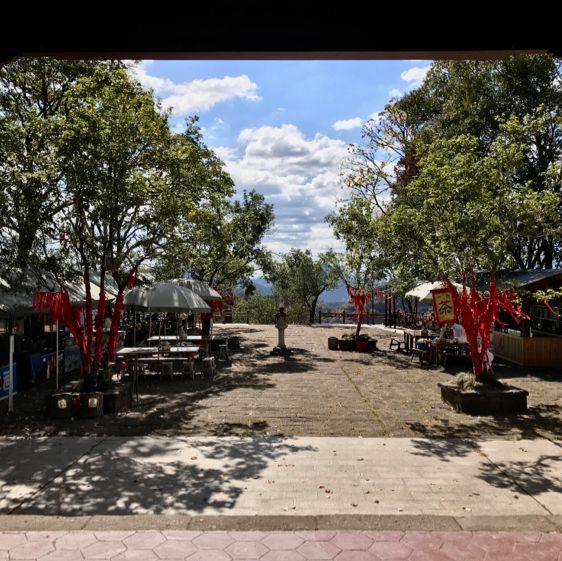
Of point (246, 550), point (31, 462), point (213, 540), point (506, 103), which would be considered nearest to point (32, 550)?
point (213, 540)

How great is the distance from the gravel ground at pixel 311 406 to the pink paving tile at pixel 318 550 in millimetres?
3738

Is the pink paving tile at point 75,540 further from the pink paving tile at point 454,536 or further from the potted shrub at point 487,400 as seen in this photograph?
the potted shrub at point 487,400

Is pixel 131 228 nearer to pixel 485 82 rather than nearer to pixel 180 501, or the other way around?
pixel 180 501

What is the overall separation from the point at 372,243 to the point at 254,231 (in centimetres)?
1280

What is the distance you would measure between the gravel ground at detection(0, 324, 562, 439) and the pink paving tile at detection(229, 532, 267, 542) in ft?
11.7

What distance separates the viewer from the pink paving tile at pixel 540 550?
4.57 meters

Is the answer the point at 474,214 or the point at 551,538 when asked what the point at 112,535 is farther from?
the point at 474,214

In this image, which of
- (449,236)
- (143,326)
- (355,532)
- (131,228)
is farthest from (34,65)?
(355,532)

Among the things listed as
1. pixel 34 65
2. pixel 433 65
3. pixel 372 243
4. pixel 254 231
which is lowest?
pixel 372 243

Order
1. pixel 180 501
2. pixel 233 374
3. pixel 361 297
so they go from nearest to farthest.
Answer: pixel 180 501 < pixel 233 374 < pixel 361 297

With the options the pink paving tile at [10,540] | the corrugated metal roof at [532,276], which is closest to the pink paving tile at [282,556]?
the pink paving tile at [10,540]

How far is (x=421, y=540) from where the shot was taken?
4.89 metres

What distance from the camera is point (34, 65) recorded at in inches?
650

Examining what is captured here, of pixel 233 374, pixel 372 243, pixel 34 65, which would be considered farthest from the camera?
pixel 372 243
